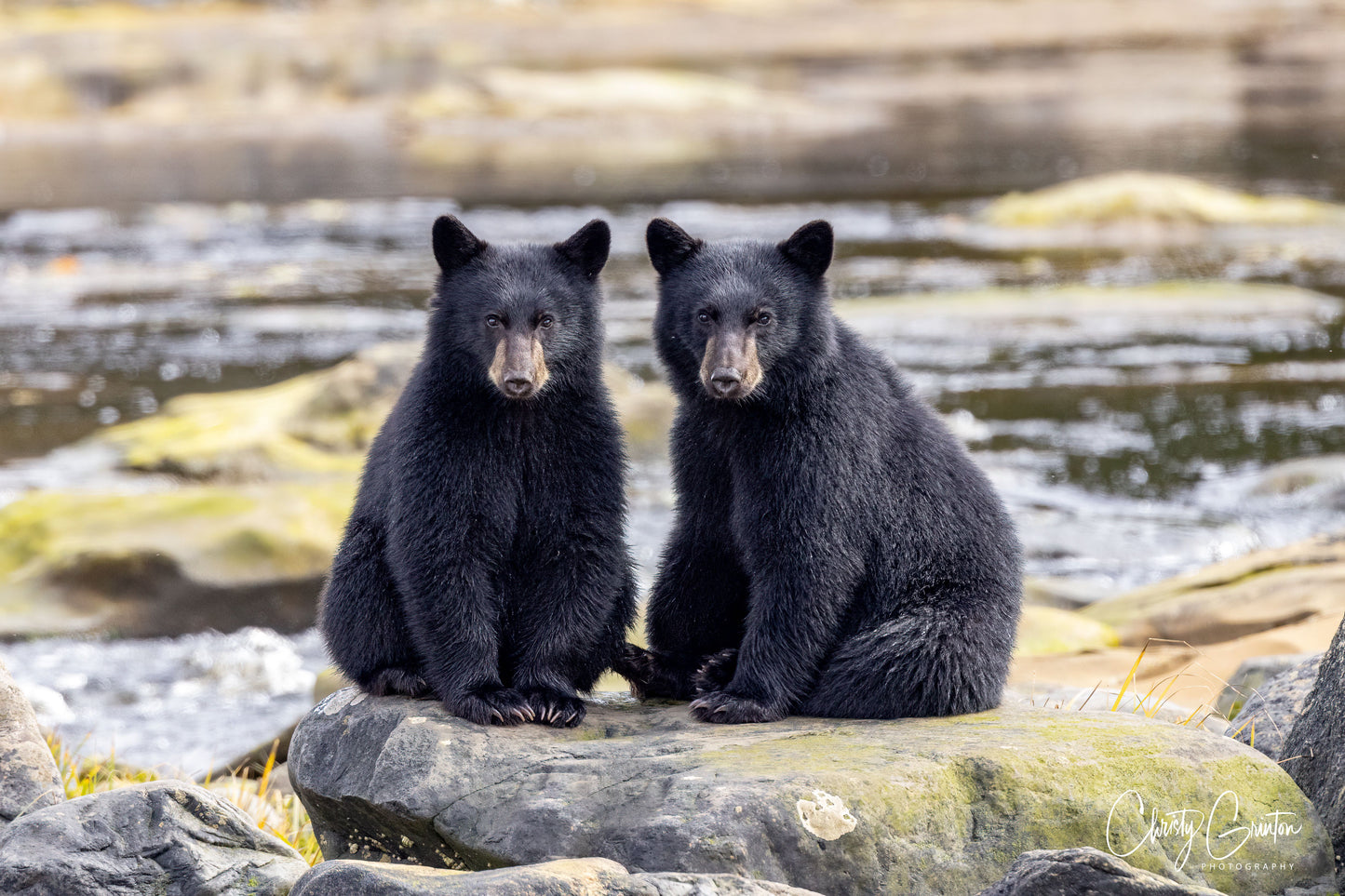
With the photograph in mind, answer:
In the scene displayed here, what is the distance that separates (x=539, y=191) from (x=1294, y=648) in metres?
29.3

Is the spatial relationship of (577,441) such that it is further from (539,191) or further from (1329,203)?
(539,191)

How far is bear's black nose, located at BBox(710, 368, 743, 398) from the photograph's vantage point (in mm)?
4742

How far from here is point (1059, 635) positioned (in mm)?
8828

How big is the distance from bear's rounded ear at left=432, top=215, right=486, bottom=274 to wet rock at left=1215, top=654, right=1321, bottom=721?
412cm

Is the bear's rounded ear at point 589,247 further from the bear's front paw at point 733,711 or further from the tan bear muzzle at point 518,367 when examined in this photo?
the bear's front paw at point 733,711

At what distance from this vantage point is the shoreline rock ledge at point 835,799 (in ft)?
14.4

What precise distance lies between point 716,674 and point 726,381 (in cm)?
120

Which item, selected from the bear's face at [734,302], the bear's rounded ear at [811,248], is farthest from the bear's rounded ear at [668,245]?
the bear's rounded ear at [811,248]

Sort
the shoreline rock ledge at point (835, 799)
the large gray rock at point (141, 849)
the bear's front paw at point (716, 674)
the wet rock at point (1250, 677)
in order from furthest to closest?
the wet rock at point (1250, 677)
the bear's front paw at point (716, 674)
the large gray rock at point (141, 849)
the shoreline rock ledge at point (835, 799)

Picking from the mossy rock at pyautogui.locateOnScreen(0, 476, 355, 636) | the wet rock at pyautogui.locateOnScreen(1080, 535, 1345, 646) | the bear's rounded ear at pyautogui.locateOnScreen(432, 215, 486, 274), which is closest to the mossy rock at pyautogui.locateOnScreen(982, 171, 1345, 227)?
the wet rock at pyautogui.locateOnScreen(1080, 535, 1345, 646)

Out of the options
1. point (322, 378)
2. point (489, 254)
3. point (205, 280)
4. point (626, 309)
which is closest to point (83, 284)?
point (205, 280)

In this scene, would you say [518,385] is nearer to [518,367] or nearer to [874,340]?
[518,367]

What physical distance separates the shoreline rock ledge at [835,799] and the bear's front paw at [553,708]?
0.05 metres

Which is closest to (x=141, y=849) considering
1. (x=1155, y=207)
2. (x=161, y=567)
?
(x=161, y=567)
